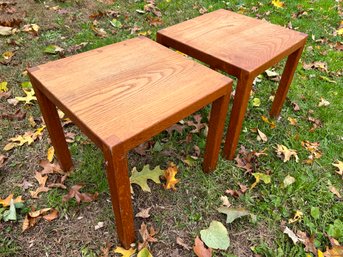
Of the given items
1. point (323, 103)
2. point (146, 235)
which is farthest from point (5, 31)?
point (323, 103)

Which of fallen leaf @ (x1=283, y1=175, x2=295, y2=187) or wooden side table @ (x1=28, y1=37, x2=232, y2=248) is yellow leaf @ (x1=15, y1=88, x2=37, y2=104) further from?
fallen leaf @ (x1=283, y1=175, x2=295, y2=187)

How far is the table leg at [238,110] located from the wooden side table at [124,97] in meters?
0.13

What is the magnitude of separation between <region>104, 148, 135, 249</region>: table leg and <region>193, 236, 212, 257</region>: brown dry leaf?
1.00 ft

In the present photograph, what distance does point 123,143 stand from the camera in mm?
1069

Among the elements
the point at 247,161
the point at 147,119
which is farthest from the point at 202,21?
the point at 147,119

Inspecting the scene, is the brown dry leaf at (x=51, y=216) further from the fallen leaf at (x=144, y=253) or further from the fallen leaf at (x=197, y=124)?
the fallen leaf at (x=197, y=124)

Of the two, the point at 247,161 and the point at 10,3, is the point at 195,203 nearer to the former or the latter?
the point at 247,161

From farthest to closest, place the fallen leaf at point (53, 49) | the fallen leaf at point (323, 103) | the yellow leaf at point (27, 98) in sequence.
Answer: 1. the fallen leaf at point (53, 49)
2. the fallen leaf at point (323, 103)
3. the yellow leaf at point (27, 98)

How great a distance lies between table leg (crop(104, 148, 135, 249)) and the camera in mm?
1092

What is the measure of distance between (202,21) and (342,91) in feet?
4.62

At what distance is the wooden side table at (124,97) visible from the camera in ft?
3.70

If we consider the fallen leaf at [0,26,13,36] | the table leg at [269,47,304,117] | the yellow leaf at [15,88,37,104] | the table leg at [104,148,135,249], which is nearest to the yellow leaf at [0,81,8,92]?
the yellow leaf at [15,88,37,104]

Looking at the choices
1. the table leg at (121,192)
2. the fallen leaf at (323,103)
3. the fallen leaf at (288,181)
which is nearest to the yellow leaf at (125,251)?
the table leg at (121,192)

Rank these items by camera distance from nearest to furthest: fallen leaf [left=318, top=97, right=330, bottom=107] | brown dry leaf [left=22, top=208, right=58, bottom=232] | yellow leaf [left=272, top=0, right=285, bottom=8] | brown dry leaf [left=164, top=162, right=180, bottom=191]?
brown dry leaf [left=22, top=208, right=58, bottom=232] < brown dry leaf [left=164, top=162, right=180, bottom=191] < fallen leaf [left=318, top=97, right=330, bottom=107] < yellow leaf [left=272, top=0, right=285, bottom=8]
